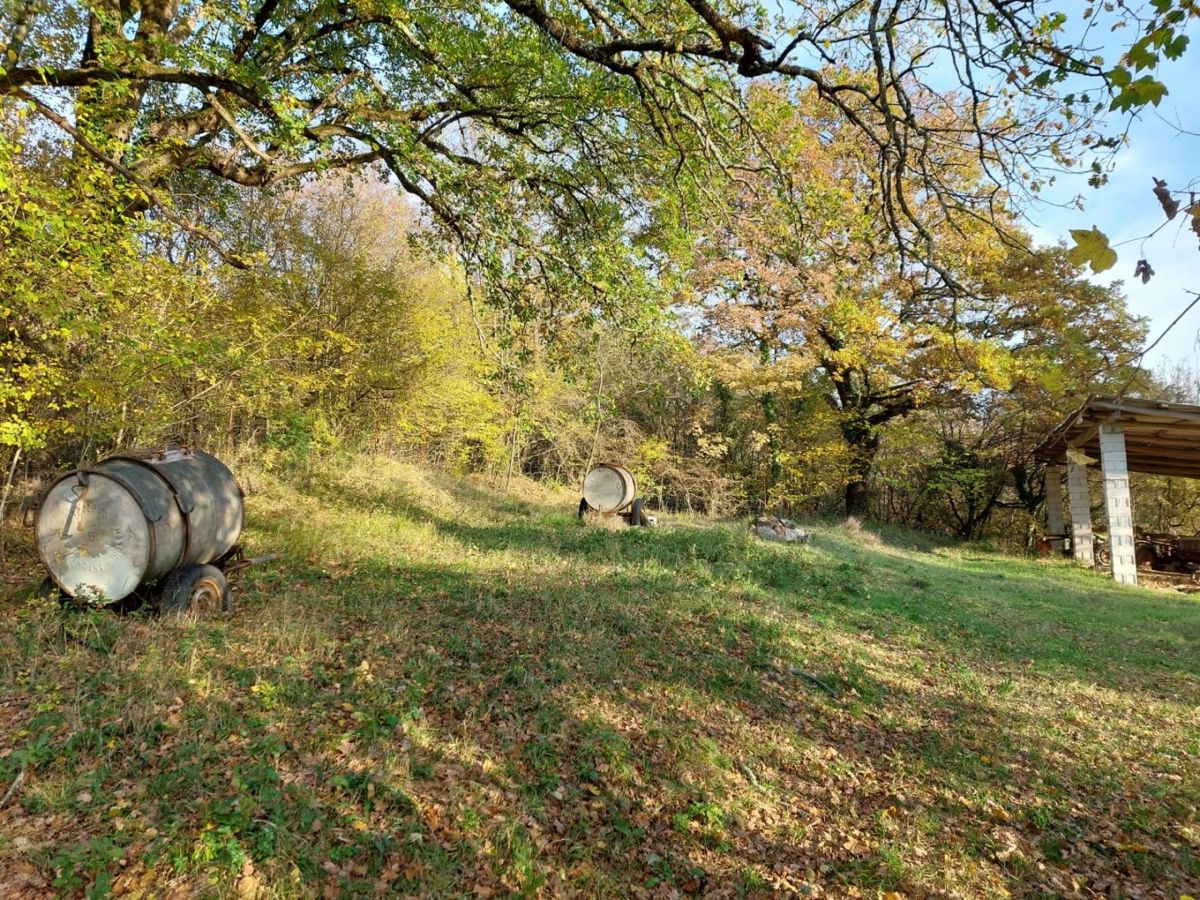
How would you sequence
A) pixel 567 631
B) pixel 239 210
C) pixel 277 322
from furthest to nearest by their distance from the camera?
1. pixel 239 210
2. pixel 277 322
3. pixel 567 631

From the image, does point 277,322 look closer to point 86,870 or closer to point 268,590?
point 268,590

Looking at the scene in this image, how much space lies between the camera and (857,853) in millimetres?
3434

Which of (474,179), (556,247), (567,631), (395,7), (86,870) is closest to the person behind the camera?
(86,870)

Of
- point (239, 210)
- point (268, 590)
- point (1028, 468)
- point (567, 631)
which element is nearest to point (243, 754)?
point (567, 631)

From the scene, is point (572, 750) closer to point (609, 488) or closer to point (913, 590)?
point (913, 590)

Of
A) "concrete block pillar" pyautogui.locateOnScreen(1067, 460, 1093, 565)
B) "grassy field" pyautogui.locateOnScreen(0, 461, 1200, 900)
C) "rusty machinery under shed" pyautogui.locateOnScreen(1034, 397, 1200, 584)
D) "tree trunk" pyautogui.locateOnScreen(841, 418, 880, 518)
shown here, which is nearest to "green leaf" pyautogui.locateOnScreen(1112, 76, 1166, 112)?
"grassy field" pyautogui.locateOnScreen(0, 461, 1200, 900)

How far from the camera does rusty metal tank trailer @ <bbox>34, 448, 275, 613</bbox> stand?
5039mm

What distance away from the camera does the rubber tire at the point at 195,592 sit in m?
5.32

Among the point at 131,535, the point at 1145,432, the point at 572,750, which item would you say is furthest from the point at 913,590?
the point at 131,535

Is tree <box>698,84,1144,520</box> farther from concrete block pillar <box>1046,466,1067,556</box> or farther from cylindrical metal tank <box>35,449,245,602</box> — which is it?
cylindrical metal tank <box>35,449,245,602</box>

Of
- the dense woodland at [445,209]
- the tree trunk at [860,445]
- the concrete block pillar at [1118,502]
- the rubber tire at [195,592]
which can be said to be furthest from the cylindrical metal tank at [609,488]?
the tree trunk at [860,445]

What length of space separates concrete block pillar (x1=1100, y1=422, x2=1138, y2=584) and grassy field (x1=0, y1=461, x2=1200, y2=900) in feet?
19.8

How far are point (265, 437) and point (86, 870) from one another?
1123 centimetres

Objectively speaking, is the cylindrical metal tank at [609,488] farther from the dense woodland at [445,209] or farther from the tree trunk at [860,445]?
the tree trunk at [860,445]
